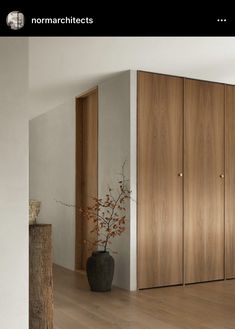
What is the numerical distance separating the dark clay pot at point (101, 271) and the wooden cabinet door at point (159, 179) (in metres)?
0.31

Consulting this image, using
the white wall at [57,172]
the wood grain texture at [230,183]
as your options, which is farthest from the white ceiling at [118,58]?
the white wall at [57,172]

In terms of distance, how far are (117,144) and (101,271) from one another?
1368 millimetres

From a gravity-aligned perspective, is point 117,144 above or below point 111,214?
above

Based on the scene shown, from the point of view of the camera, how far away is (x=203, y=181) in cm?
538

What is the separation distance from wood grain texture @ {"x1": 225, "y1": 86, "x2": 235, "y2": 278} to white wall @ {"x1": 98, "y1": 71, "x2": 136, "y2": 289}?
1326 mm

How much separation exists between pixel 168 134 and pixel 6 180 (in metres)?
2.92

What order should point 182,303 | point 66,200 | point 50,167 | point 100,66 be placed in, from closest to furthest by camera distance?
point 182,303 < point 100,66 < point 66,200 < point 50,167

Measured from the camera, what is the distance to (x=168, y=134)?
5.12 meters

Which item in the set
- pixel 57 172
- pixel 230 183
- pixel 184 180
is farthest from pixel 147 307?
pixel 57 172

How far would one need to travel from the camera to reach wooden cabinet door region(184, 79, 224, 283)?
17.2ft

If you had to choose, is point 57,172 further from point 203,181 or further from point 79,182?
point 203,181

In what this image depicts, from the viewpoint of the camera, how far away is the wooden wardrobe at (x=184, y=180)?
4.98 meters

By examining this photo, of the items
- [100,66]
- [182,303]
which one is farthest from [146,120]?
[182,303]

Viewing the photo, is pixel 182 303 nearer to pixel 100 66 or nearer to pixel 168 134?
pixel 168 134
